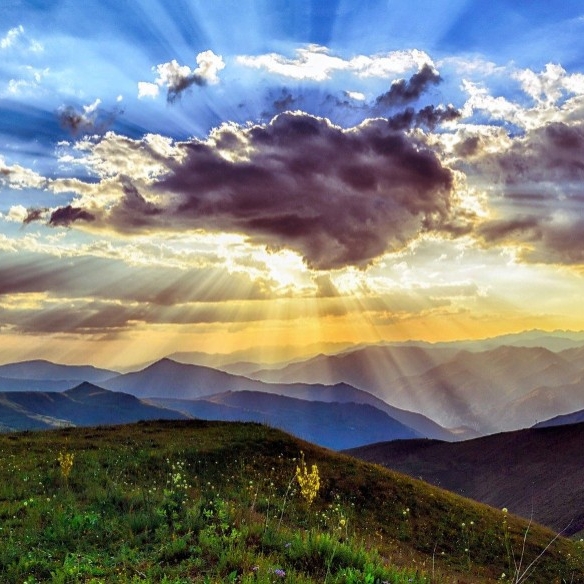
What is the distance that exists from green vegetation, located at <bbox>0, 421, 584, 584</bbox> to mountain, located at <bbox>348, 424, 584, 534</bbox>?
5358 cm

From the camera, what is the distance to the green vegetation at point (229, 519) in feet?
29.8

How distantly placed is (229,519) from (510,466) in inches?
4374

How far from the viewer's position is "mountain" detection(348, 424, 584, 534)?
8356 cm

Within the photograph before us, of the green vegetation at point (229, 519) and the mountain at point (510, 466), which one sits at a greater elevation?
the green vegetation at point (229, 519)

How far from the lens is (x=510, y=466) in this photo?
108 metres

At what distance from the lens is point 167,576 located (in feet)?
28.4

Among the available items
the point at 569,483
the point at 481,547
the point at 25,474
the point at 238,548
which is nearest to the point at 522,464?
the point at 569,483

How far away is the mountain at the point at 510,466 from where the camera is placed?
8356 cm

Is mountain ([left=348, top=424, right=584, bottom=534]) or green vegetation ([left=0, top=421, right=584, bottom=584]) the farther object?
mountain ([left=348, top=424, right=584, bottom=534])

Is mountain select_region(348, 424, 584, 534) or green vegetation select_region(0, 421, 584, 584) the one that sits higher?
green vegetation select_region(0, 421, 584, 584)

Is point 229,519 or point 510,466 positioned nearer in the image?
point 229,519

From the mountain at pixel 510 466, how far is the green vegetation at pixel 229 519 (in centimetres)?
5358

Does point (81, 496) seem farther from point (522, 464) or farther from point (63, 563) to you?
point (522, 464)

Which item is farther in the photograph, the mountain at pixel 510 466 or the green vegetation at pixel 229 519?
the mountain at pixel 510 466
